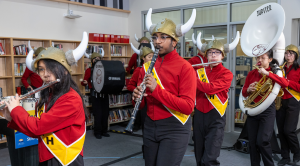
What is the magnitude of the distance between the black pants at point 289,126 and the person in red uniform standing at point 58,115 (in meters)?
3.27

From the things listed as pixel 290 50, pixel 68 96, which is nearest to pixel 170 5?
pixel 290 50

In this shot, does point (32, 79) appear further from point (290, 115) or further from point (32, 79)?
point (290, 115)

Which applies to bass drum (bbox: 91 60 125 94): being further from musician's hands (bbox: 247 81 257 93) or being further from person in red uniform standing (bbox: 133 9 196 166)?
person in red uniform standing (bbox: 133 9 196 166)

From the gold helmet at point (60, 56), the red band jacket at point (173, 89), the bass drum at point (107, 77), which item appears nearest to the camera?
the gold helmet at point (60, 56)

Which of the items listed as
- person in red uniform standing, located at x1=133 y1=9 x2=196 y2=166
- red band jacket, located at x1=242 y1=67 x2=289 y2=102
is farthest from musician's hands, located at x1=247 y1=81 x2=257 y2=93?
person in red uniform standing, located at x1=133 y1=9 x2=196 y2=166

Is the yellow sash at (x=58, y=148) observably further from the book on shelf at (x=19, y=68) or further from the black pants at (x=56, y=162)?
the book on shelf at (x=19, y=68)

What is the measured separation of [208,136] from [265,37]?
4.65 feet

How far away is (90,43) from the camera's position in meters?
6.55

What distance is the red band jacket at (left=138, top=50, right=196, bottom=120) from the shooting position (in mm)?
1890

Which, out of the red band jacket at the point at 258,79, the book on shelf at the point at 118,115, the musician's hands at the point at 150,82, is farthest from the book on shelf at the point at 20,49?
the musician's hands at the point at 150,82

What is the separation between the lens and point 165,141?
197cm

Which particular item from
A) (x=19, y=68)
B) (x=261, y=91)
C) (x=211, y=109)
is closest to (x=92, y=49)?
(x=19, y=68)

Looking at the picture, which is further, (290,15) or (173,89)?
(290,15)

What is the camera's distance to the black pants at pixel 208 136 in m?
2.94
